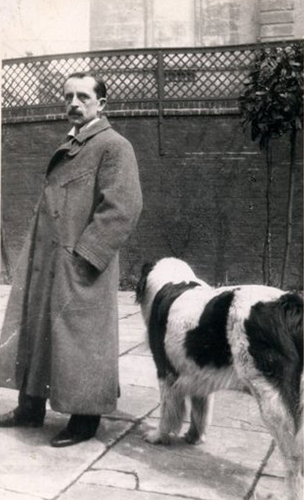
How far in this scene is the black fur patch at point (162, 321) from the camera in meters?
3.17

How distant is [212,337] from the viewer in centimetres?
279

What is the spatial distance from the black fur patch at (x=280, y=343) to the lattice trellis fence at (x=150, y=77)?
23.6ft

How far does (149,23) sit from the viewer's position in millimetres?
13711

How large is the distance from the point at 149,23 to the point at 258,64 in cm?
646

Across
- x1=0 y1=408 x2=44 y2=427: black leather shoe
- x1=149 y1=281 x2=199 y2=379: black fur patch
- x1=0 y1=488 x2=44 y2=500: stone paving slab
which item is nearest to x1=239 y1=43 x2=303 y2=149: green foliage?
x1=149 y1=281 x2=199 y2=379: black fur patch

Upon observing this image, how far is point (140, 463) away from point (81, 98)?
76.0 inches

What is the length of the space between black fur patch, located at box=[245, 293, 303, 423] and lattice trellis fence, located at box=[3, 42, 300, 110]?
7.18 m

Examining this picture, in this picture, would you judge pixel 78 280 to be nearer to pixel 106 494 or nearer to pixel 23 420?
pixel 23 420

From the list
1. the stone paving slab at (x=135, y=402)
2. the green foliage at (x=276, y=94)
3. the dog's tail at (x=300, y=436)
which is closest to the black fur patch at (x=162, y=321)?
the stone paving slab at (x=135, y=402)

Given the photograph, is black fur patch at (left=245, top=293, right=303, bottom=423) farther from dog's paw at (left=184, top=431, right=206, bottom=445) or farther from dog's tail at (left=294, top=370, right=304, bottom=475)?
dog's paw at (left=184, top=431, right=206, bottom=445)

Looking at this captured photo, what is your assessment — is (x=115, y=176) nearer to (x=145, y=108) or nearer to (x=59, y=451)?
(x=59, y=451)

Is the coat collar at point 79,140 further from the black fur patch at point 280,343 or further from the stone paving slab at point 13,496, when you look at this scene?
the stone paving slab at point 13,496

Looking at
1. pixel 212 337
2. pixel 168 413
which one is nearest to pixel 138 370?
pixel 168 413

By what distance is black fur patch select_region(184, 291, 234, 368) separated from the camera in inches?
107
